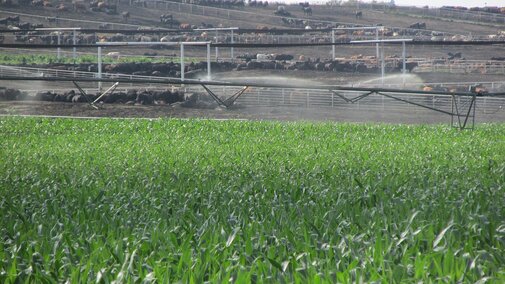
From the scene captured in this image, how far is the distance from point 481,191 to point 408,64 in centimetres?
5030

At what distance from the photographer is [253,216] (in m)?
6.21

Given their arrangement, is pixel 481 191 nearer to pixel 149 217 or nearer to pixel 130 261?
pixel 149 217

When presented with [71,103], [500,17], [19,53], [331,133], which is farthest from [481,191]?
[500,17]

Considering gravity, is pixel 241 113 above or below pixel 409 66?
below

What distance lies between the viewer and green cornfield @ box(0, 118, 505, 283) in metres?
4.68

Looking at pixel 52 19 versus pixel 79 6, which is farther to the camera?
pixel 79 6

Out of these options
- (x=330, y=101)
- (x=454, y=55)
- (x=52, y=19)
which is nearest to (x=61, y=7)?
(x=52, y=19)

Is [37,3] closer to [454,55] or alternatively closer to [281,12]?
[281,12]

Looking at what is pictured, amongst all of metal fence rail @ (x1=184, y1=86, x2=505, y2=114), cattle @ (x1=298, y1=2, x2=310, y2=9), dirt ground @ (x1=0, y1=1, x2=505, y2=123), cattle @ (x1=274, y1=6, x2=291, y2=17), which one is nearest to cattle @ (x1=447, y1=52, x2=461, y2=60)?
dirt ground @ (x1=0, y1=1, x2=505, y2=123)

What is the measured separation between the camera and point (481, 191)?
7172 millimetres

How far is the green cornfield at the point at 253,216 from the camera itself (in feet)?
15.4

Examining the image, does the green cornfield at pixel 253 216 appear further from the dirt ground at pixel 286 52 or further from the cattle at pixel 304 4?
the cattle at pixel 304 4

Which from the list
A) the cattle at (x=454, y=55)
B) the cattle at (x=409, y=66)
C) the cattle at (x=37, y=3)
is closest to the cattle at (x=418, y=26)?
the cattle at (x=454, y=55)

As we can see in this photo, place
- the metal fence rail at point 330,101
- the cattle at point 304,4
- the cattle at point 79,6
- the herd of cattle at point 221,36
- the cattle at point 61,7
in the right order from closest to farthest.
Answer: the metal fence rail at point 330,101, the herd of cattle at point 221,36, the cattle at point 61,7, the cattle at point 79,6, the cattle at point 304,4
